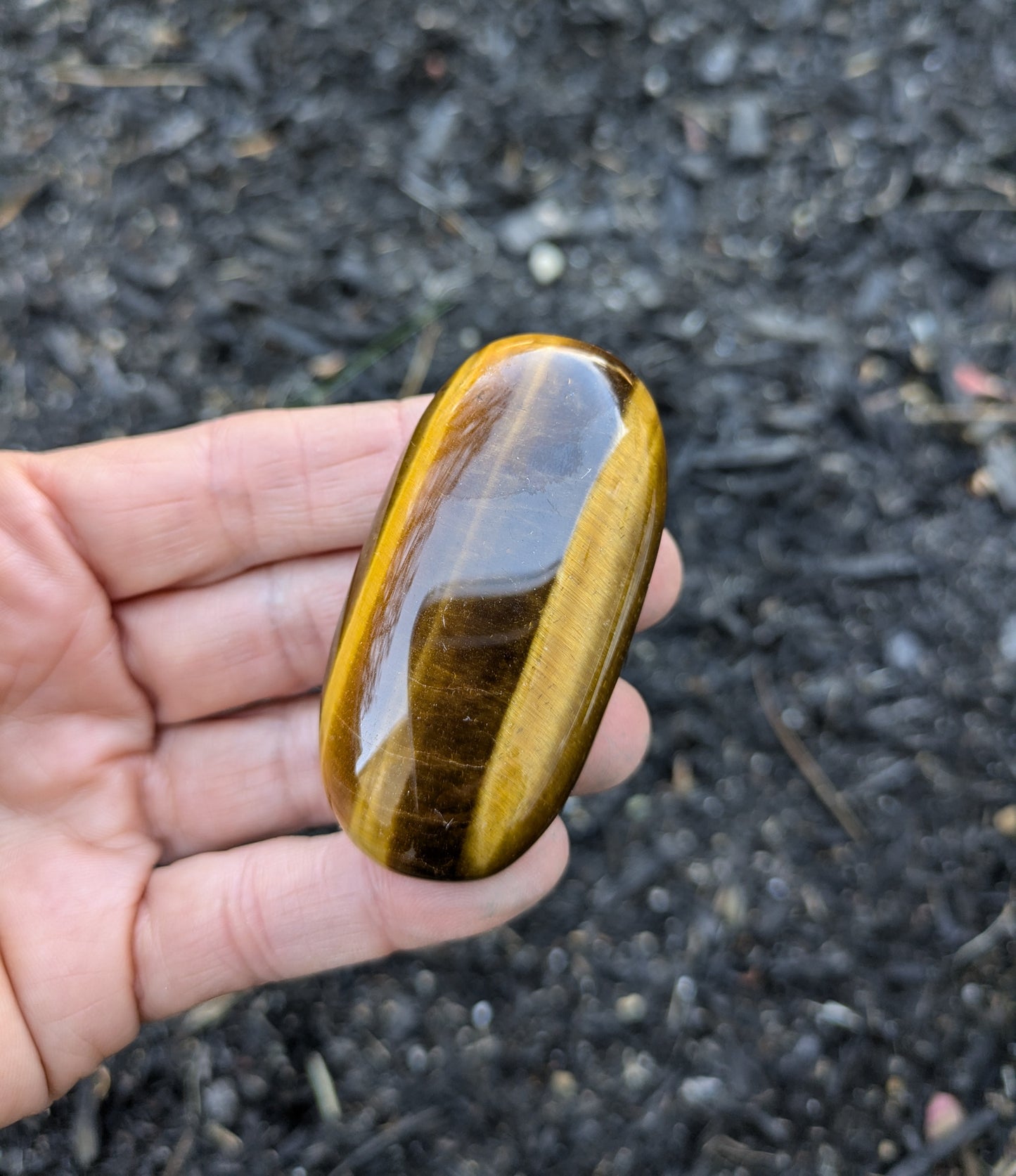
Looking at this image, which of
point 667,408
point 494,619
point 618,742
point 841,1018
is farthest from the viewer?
point 667,408

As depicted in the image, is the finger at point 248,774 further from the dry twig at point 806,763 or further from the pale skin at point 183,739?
the dry twig at point 806,763

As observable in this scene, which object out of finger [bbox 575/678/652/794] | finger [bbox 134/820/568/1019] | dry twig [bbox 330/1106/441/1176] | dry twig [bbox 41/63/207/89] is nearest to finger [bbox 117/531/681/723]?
finger [bbox 575/678/652/794]

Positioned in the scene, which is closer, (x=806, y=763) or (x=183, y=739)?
(x=183, y=739)

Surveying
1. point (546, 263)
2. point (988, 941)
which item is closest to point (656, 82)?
point (546, 263)

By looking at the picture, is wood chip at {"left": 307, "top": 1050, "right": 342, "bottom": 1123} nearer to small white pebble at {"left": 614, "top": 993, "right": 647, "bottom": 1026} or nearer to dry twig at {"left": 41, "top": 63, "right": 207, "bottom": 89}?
small white pebble at {"left": 614, "top": 993, "right": 647, "bottom": 1026}

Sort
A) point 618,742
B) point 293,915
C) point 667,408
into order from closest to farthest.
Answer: point 293,915 < point 618,742 < point 667,408

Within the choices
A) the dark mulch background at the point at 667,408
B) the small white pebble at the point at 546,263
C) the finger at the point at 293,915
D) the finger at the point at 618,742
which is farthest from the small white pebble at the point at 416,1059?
the small white pebble at the point at 546,263

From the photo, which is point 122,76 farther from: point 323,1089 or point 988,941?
point 988,941
